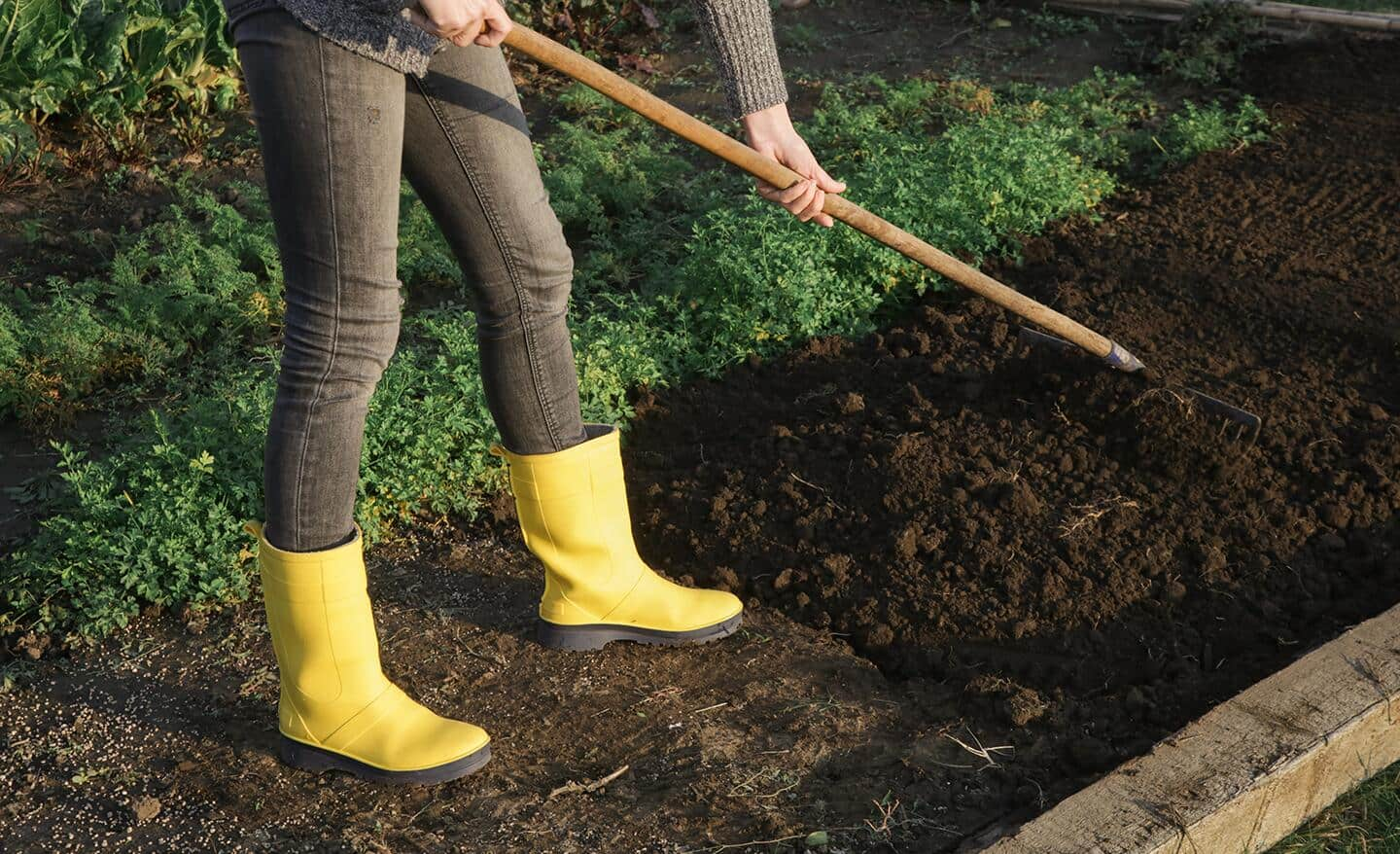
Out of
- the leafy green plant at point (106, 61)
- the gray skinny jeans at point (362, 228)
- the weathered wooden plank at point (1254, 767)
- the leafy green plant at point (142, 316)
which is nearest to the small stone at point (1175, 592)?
the weathered wooden plank at point (1254, 767)

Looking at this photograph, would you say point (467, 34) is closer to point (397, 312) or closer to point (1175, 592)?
point (397, 312)

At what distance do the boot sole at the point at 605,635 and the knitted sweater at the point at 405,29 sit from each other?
1215 millimetres

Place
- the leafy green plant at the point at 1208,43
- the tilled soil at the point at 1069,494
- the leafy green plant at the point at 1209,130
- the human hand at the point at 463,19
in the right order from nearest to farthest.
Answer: the human hand at the point at 463,19, the tilled soil at the point at 1069,494, the leafy green plant at the point at 1209,130, the leafy green plant at the point at 1208,43

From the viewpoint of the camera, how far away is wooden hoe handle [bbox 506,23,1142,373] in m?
2.60

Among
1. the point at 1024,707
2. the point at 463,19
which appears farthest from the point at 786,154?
the point at 1024,707

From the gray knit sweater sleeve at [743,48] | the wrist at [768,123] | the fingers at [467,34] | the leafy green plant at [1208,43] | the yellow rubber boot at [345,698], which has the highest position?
the fingers at [467,34]

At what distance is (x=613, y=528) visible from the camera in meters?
3.09

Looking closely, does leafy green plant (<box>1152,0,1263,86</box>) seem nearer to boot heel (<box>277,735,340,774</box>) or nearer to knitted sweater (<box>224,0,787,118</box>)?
knitted sweater (<box>224,0,787,118</box>)

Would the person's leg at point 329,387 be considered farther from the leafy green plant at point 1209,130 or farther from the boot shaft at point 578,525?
the leafy green plant at point 1209,130

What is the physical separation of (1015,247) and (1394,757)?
2510 millimetres

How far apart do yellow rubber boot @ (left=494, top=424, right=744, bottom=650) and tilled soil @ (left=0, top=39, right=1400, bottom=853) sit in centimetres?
6

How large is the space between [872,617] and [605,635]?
2.03 feet

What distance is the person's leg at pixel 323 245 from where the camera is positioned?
2.24 m

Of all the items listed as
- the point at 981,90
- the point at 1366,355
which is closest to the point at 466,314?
the point at 1366,355
